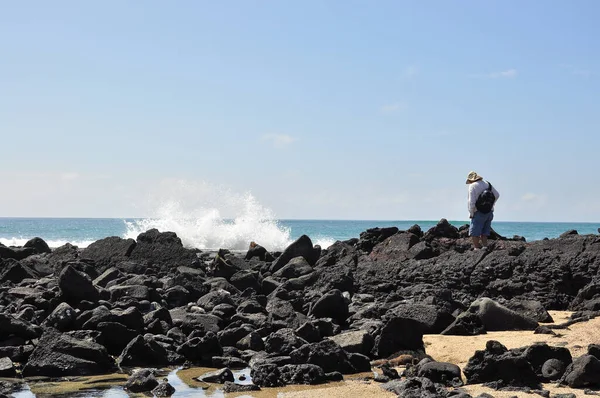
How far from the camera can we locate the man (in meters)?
14.3

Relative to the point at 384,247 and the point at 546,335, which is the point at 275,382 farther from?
the point at 384,247

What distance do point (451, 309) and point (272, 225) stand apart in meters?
25.5

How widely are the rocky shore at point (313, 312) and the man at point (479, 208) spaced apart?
13.7 inches

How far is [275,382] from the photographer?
7441 mm

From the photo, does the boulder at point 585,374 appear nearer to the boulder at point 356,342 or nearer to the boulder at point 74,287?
the boulder at point 356,342

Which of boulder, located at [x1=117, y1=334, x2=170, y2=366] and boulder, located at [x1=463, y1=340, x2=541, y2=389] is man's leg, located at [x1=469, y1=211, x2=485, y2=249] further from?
boulder, located at [x1=117, y1=334, x2=170, y2=366]

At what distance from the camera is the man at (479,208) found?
14305 millimetres

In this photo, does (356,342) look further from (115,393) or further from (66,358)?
(66,358)

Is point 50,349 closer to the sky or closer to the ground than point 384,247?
closer to the ground

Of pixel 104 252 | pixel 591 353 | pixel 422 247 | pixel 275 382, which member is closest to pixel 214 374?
pixel 275 382

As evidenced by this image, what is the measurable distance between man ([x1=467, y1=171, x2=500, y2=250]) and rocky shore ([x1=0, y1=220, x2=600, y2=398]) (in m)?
0.35

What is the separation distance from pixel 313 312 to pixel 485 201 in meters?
5.00

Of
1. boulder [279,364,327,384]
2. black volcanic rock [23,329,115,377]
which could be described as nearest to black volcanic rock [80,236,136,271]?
black volcanic rock [23,329,115,377]

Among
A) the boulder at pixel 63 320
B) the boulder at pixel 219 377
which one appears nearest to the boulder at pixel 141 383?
the boulder at pixel 219 377
